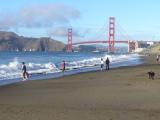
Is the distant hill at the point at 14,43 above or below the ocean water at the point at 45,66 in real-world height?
above

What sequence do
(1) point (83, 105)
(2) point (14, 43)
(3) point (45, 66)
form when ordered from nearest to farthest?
(1) point (83, 105) → (3) point (45, 66) → (2) point (14, 43)

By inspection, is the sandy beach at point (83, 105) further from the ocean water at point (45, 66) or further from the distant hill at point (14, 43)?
the distant hill at point (14, 43)

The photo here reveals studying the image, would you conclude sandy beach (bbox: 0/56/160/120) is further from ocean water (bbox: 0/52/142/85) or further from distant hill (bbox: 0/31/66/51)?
distant hill (bbox: 0/31/66/51)

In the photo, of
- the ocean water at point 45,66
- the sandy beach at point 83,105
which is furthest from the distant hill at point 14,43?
the sandy beach at point 83,105

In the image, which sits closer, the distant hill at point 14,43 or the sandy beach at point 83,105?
the sandy beach at point 83,105

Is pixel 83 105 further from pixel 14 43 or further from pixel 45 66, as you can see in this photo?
pixel 14 43

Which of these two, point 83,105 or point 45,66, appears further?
point 45,66

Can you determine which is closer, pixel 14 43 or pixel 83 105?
pixel 83 105

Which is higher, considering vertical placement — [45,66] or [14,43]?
[14,43]

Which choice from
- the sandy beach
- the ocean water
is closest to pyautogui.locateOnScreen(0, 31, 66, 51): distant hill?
the ocean water

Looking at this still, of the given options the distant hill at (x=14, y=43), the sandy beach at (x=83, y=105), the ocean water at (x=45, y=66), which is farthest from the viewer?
the distant hill at (x=14, y=43)

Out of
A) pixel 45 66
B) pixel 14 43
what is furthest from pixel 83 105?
pixel 14 43

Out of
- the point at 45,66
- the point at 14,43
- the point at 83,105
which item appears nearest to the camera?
the point at 83,105

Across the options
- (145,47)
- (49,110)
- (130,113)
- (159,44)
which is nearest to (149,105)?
(130,113)
